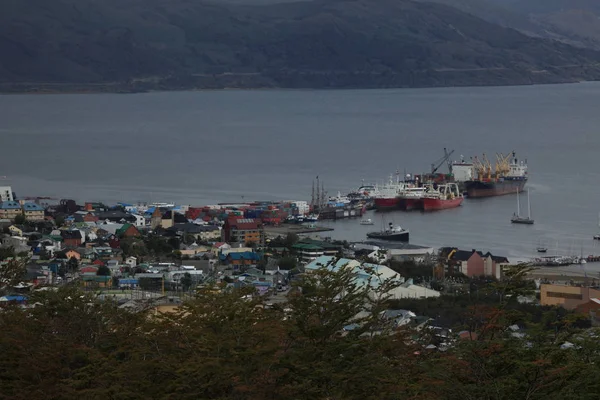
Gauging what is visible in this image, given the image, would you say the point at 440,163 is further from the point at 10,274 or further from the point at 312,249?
the point at 10,274

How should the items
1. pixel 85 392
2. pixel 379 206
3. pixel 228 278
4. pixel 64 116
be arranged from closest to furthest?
pixel 85 392 < pixel 228 278 < pixel 379 206 < pixel 64 116

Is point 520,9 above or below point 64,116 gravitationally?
above

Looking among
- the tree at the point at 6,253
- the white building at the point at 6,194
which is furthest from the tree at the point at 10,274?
the white building at the point at 6,194

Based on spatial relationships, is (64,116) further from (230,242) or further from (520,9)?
(520,9)

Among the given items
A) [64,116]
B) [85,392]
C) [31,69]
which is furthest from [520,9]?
[85,392]

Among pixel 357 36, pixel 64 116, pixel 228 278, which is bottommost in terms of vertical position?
pixel 228 278

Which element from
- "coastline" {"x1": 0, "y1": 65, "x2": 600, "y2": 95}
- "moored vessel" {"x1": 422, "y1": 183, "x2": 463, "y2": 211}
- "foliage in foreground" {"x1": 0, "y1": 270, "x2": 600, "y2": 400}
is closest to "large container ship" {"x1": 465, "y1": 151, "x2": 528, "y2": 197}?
"moored vessel" {"x1": 422, "y1": 183, "x2": 463, "y2": 211}
